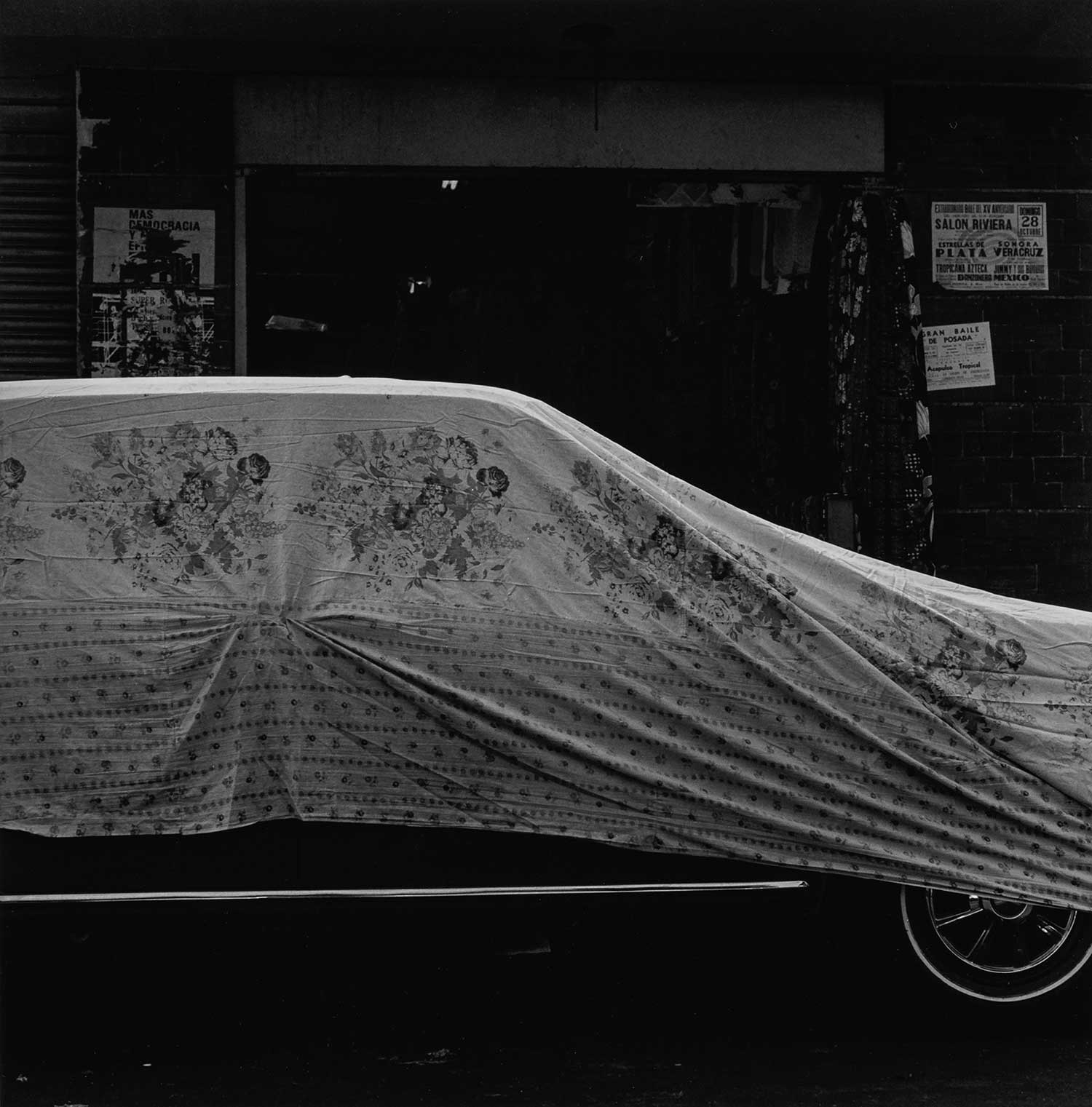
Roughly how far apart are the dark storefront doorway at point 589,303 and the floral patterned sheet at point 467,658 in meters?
4.61

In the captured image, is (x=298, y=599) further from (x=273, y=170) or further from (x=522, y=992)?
(x=273, y=170)

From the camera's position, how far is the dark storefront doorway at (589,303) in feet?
27.8

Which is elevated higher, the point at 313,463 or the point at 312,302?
the point at 312,302

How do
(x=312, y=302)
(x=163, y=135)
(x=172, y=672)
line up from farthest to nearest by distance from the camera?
1. (x=312, y=302)
2. (x=163, y=135)
3. (x=172, y=672)

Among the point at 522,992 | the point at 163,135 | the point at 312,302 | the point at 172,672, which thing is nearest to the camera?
the point at 172,672

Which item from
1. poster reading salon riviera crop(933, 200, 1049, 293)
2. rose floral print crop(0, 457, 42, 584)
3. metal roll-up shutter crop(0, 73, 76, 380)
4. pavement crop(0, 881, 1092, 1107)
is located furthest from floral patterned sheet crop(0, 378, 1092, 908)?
poster reading salon riviera crop(933, 200, 1049, 293)

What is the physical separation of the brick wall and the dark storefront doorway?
2.50 feet

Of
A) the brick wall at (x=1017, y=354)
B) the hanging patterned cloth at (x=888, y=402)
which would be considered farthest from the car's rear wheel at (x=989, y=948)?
the brick wall at (x=1017, y=354)

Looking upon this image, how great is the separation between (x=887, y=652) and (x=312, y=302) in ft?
18.8

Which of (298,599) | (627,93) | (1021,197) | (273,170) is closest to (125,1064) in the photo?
(298,599)

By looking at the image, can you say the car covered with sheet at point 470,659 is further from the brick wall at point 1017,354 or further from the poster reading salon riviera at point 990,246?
the poster reading salon riviera at point 990,246

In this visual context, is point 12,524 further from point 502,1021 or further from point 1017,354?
point 1017,354

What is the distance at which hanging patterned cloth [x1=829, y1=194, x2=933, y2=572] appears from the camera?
792cm

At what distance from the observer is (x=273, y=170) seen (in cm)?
787
